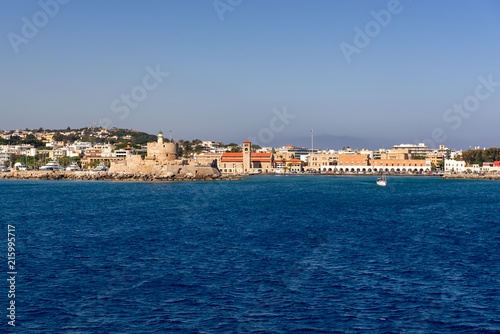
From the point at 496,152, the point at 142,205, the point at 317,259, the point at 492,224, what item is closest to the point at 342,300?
the point at 317,259

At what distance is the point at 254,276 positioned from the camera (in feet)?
47.2

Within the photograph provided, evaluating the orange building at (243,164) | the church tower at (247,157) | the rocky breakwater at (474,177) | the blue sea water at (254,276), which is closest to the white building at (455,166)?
the rocky breakwater at (474,177)

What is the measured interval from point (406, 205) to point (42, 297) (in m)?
31.8

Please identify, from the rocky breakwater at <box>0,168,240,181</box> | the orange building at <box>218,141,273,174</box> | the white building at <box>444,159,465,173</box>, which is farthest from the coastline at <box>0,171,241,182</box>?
the white building at <box>444,159,465,173</box>

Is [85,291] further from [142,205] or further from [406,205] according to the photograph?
[406,205]

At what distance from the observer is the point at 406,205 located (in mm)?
38812

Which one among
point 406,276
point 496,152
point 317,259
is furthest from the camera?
point 496,152

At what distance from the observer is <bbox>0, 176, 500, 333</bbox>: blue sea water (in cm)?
1094

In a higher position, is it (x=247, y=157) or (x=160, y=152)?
(x=160, y=152)

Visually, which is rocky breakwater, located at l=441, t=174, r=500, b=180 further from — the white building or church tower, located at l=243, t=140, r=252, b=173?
church tower, located at l=243, t=140, r=252, b=173

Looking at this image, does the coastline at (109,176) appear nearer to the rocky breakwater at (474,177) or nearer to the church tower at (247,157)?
the church tower at (247,157)

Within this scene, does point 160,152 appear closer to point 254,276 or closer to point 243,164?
point 243,164

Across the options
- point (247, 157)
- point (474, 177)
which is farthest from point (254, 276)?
point (247, 157)

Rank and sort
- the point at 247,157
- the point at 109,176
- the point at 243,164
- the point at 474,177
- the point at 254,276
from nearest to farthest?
the point at 254,276 → the point at 109,176 → the point at 474,177 → the point at 243,164 → the point at 247,157
